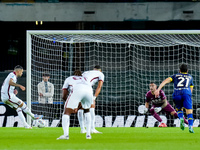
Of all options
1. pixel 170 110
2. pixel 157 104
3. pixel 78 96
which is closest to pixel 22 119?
pixel 157 104

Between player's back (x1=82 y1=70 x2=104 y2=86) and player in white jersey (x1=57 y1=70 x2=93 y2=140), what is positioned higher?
player's back (x1=82 y1=70 x2=104 y2=86)

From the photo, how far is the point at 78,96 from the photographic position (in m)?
10.2

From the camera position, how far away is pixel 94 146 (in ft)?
29.1

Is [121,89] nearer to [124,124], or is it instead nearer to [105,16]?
[124,124]

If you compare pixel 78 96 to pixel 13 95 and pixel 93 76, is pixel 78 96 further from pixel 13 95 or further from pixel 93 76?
pixel 13 95

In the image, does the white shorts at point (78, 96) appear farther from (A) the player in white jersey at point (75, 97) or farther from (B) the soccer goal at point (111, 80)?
(B) the soccer goal at point (111, 80)

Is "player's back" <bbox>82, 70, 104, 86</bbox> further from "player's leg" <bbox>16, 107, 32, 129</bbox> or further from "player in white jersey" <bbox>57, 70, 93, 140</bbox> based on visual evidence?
"player's leg" <bbox>16, 107, 32, 129</bbox>

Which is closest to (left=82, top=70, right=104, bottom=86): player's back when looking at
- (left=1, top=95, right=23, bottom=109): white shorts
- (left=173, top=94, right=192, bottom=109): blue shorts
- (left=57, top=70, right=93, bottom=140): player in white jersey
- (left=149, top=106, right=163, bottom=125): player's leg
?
(left=173, top=94, right=192, bottom=109): blue shorts

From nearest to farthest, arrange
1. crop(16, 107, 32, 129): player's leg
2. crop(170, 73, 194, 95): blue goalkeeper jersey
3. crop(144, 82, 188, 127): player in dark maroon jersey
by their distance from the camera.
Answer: crop(170, 73, 194, 95): blue goalkeeper jersey → crop(16, 107, 32, 129): player's leg → crop(144, 82, 188, 127): player in dark maroon jersey

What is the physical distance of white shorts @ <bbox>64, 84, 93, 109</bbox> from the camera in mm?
10109

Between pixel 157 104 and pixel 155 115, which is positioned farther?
pixel 157 104

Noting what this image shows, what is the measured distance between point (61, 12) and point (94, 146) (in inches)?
718

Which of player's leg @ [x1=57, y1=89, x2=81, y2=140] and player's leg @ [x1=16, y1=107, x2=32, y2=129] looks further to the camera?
player's leg @ [x1=16, y1=107, x2=32, y2=129]

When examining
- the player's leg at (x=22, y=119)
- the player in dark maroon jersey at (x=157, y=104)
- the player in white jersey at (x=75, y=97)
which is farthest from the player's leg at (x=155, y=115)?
the player in white jersey at (x=75, y=97)
